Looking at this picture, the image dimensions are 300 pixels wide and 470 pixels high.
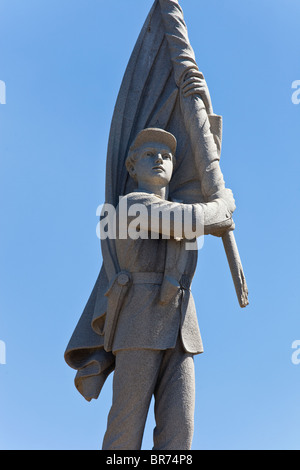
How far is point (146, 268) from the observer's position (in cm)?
819

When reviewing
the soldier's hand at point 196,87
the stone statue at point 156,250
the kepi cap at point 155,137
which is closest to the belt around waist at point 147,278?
the stone statue at point 156,250

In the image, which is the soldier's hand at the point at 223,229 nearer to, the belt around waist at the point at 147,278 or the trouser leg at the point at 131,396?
the belt around waist at the point at 147,278

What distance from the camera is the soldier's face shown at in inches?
335

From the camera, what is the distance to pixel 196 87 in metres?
9.11

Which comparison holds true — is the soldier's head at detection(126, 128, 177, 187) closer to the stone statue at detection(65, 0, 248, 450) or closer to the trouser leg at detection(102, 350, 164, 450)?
the stone statue at detection(65, 0, 248, 450)

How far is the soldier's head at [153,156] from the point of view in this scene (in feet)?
27.9

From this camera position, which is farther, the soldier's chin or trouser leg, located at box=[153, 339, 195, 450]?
the soldier's chin

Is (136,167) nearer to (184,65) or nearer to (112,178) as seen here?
(112,178)

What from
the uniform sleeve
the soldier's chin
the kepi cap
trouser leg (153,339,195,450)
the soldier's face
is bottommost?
trouser leg (153,339,195,450)

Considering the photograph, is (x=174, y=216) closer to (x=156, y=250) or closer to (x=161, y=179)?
(x=156, y=250)

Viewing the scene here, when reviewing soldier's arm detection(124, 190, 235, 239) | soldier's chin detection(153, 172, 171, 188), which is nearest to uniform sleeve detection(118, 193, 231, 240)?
soldier's arm detection(124, 190, 235, 239)
